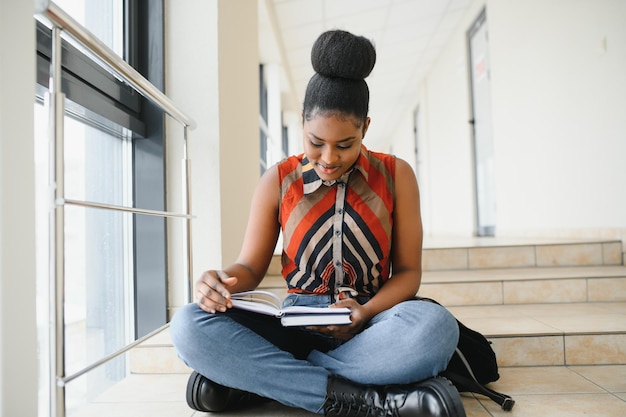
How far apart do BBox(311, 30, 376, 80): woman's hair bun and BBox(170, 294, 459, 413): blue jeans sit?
63cm

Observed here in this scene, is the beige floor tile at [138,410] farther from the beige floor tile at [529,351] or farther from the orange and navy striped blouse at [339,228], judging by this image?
the beige floor tile at [529,351]

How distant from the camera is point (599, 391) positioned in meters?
1.55

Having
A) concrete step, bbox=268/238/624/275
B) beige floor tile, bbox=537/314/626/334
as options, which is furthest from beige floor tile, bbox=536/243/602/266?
beige floor tile, bbox=537/314/626/334

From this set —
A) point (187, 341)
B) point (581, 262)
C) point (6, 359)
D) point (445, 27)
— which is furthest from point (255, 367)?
point (445, 27)

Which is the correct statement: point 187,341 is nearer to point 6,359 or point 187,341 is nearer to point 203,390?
point 203,390

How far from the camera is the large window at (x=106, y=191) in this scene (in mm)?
1645

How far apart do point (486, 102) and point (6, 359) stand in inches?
223

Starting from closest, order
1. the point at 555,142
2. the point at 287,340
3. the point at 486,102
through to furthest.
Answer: the point at 287,340, the point at 555,142, the point at 486,102

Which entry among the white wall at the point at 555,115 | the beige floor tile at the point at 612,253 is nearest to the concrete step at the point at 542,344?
the beige floor tile at the point at 612,253

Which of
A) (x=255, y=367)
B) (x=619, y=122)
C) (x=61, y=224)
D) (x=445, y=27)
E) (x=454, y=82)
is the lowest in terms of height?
(x=255, y=367)

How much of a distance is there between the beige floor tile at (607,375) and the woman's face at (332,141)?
1087 mm

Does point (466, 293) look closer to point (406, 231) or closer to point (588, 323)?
point (588, 323)

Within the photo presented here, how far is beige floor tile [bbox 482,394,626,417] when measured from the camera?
1377 millimetres

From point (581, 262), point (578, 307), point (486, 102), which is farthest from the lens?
point (486, 102)
